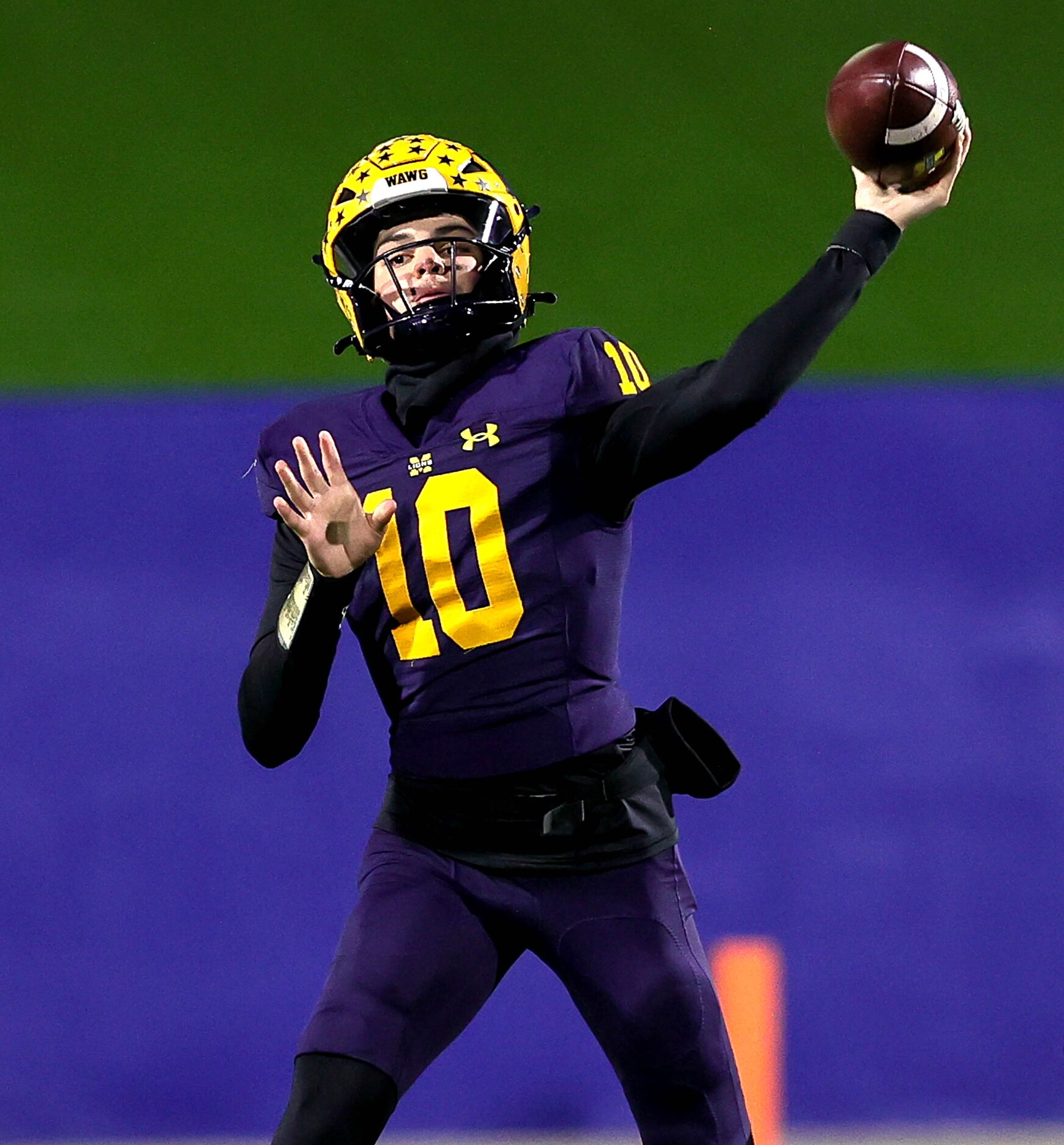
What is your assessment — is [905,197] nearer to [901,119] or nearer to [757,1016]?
[901,119]

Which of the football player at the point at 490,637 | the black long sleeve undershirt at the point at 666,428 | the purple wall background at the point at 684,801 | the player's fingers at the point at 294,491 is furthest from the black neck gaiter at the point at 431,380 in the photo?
the purple wall background at the point at 684,801

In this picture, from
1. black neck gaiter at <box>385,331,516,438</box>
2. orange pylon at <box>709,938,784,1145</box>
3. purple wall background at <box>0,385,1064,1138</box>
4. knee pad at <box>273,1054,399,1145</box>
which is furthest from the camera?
purple wall background at <box>0,385,1064,1138</box>

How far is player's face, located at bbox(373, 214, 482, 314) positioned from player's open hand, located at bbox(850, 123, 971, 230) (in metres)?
0.54

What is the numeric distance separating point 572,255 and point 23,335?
134 centimetres

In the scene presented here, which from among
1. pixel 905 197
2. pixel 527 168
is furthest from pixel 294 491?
pixel 527 168

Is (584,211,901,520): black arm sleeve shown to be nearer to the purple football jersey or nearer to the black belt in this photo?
the purple football jersey

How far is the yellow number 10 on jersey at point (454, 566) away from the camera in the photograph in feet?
6.66

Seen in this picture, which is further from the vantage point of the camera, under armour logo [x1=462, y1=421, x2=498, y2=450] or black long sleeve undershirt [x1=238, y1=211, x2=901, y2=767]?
under armour logo [x1=462, y1=421, x2=498, y2=450]

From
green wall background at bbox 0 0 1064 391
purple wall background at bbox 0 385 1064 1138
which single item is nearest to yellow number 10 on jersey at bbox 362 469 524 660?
purple wall background at bbox 0 385 1064 1138

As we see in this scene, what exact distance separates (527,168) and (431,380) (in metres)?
1.91

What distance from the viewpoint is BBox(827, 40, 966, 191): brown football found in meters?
1.94

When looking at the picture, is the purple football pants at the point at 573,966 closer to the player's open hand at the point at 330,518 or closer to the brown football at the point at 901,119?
the player's open hand at the point at 330,518

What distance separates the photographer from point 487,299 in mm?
2170

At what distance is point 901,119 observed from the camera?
6.36 ft
